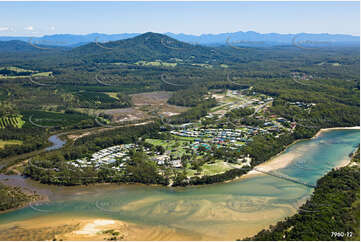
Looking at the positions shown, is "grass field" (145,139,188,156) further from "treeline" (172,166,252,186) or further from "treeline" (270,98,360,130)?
"treeline" (270,98,360,130)

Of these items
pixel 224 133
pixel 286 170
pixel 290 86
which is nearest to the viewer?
pixel 286 170

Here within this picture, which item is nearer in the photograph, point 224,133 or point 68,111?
point 224,133

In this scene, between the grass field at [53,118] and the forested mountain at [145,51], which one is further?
the forested mountain at [145,51]

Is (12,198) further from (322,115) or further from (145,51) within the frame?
(145,51)

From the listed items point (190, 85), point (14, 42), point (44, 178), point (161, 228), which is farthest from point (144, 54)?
point (161, 228)

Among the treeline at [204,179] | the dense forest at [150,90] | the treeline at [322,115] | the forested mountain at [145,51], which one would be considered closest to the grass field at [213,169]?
the treeline at [204,179]

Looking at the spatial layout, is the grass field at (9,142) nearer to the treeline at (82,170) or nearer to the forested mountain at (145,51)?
the treeline at (82,170)

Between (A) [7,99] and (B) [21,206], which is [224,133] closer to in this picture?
(B) [21,206]
